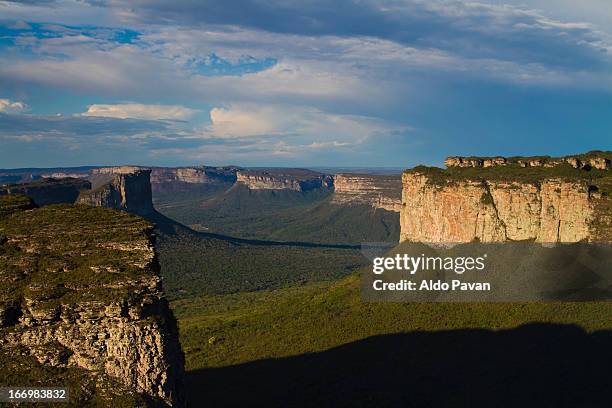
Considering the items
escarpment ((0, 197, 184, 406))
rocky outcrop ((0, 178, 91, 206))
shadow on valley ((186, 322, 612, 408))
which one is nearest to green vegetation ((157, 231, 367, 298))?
rocky outcrop ((0, 178, 91, 206))

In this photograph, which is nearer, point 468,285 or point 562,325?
point 562,325

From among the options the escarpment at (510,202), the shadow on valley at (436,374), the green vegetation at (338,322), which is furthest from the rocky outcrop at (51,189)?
the shadow on valley at (436,374)

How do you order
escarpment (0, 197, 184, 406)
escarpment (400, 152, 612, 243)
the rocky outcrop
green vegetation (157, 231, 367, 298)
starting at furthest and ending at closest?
green vegetation (157, 231, 367, 298)
the rocky outcrop
escarpment (400, 152, 612, 243)
escarpment (0, 197, 184, 406)

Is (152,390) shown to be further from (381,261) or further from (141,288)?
(381,261)

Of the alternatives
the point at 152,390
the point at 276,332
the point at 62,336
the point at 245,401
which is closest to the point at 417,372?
the point at 245,401

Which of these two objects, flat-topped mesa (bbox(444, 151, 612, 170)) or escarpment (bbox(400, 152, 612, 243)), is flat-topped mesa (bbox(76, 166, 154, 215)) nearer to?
escarpment (bbox(400, 152, 612, 243))

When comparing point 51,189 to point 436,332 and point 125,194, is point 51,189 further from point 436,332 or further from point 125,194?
A: point 436,332
